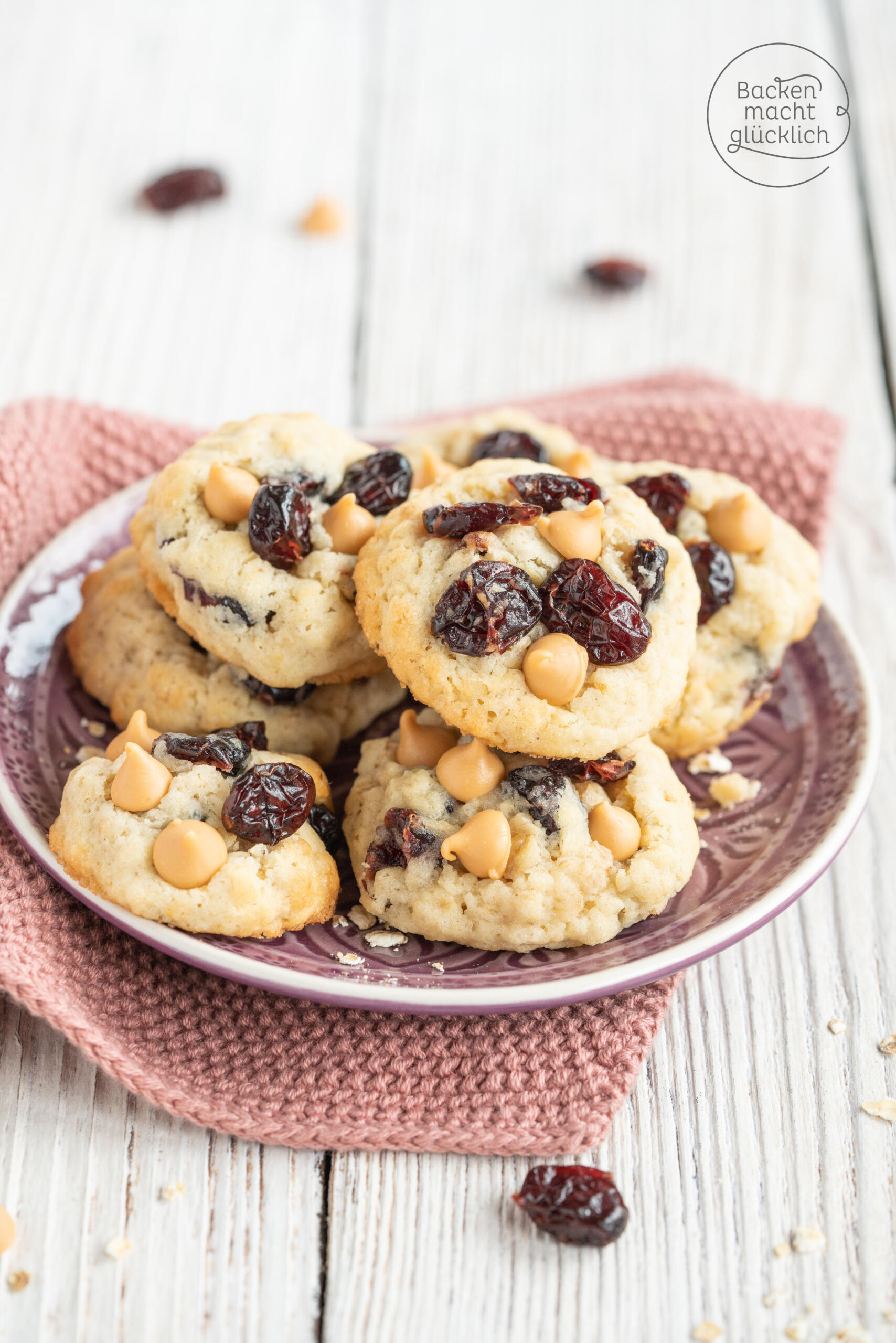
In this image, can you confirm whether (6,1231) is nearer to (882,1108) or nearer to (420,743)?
(420,743)

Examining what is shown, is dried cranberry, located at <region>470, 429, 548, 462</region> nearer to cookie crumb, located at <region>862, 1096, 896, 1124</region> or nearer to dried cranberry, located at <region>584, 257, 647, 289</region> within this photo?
cookie crumb, located at <region>862, 1096, 896, 1124</region>

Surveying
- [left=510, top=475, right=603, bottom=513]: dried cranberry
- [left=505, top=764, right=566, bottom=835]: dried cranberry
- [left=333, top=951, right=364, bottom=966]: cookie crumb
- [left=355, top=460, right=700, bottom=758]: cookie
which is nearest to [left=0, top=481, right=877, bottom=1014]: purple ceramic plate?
[left=333, top=951, right=364, bottom=966]: cookie crumb

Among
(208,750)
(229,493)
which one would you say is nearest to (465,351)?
(229,493)

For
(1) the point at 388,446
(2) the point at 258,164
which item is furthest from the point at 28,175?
(1) the point at 388,446

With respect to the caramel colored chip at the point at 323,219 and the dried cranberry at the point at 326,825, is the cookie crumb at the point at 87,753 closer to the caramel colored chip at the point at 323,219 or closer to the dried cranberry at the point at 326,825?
the dried cranberry at the point at 326,825

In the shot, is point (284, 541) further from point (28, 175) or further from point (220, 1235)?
point (28, 175)

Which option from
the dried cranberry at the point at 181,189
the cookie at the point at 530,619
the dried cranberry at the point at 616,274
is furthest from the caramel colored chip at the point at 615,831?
the dried cranberry at the point at 181,189

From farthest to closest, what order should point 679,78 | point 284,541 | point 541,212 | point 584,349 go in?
point 679,78
point 541,212
point 584,349
point 284,541
